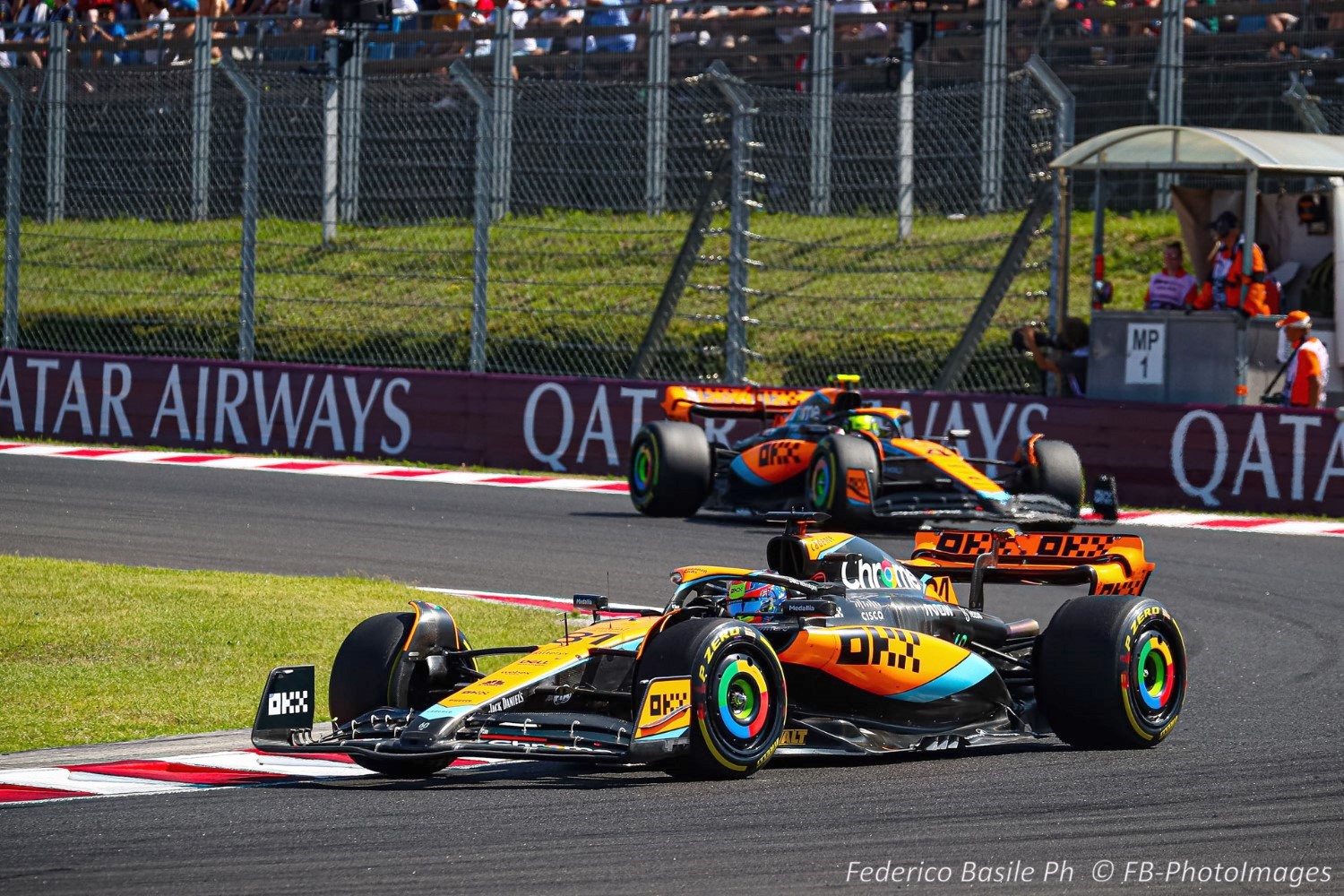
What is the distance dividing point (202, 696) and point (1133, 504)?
8.94m

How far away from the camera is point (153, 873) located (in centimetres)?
546

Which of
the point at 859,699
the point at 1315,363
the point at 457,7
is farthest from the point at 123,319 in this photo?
the point at 859,699

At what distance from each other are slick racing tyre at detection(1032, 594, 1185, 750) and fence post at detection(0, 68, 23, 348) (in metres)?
14.3

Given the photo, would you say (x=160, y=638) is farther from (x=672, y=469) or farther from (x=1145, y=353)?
(x=1145, y=353)

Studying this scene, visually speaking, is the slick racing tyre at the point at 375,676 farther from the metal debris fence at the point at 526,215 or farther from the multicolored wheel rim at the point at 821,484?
the metal debris fence at the point at 526,215

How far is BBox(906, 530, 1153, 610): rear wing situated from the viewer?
8367mm

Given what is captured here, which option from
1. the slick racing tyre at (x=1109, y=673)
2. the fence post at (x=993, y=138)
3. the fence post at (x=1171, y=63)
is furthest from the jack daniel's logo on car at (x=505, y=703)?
the fence post at (x=1171, y=63)

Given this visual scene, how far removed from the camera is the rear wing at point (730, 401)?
1525 centimetres

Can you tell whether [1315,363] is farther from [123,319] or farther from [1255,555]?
[123,319]

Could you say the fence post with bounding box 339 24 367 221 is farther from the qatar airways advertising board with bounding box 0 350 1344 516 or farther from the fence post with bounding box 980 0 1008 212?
the fence post with bounding box 980 0 1008 212

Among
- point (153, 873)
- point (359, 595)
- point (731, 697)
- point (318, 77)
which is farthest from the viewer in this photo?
point (318, 77)

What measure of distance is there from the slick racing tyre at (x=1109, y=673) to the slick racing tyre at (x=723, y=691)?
124 centimetres

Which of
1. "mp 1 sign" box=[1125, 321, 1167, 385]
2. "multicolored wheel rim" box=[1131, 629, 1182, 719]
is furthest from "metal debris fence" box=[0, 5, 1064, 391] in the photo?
"multicolored wheel rim" box=[1131, 629, 1182, 719]

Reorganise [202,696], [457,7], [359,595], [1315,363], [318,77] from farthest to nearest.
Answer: [457,7]
[318,77]
[1315,363]
[359,595]
[202,696]
